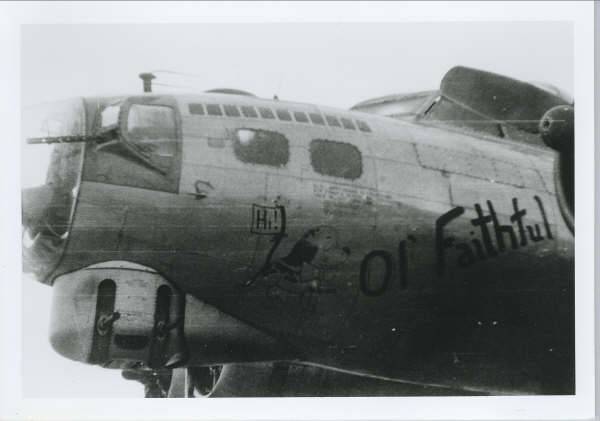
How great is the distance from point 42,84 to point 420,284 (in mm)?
2088

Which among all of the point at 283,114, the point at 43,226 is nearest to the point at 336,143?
the point at 283,114

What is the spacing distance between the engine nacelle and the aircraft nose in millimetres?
123

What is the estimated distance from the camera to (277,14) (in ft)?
14.6

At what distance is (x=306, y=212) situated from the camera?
13.4ft

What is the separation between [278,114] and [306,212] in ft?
1.64

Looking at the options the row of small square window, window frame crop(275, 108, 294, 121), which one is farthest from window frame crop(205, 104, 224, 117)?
window frame crop(275, 108, 294, 121)

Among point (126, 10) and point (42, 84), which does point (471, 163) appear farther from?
point (42, 84)

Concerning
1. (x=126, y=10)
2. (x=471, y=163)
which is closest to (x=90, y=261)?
(x=126, y=10)

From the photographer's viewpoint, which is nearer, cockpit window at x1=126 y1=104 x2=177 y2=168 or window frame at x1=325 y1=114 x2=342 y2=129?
cockpit window at x1=126 y1=104 x2=177 y2=168

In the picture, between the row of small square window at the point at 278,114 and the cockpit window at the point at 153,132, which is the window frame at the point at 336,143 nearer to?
the row of small square window at the point at 278,114

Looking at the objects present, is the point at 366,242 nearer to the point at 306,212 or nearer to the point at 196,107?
the point at 306,212

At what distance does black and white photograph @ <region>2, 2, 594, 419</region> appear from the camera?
158 inches

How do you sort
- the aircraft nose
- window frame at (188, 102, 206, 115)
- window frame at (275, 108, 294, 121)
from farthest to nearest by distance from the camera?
window frame at (275, 108, 294, 121), window frame at (188, 102, 206, 115), the aircraft nose

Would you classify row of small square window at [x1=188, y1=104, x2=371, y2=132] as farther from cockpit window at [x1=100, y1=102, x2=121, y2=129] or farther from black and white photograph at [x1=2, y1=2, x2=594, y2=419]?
cockpit window at [x1=100, y1=102, x2=121, y2=129]
